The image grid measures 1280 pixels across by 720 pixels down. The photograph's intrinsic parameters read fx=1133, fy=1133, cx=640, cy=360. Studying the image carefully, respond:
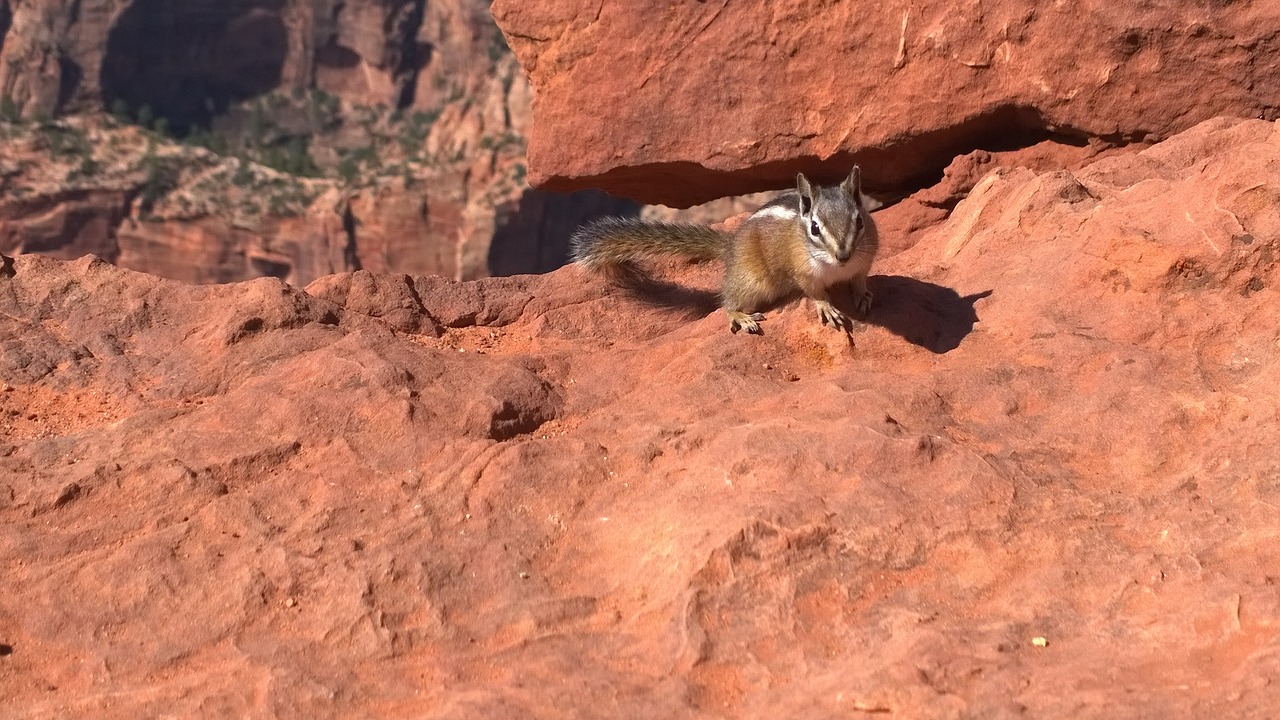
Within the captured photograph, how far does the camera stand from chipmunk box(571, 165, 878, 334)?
6.86 metres

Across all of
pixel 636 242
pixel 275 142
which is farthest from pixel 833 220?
pixel 275 142

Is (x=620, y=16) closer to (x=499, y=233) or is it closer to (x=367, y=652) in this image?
(x=367, y=652)

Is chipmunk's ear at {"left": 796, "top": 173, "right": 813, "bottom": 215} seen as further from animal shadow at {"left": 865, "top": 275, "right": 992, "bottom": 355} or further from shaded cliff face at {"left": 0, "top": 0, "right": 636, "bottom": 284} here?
shaded cliff face at {"left": 0, "top": 0, "right": 636, "bottom": 284}

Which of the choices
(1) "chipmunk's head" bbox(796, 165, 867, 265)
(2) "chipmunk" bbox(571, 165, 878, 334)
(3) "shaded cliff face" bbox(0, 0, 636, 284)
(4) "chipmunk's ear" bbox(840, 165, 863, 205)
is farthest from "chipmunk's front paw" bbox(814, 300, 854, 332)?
(3) "shaded cliff face" bbox(0, 0, 636, 284)

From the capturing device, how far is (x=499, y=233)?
5641 centimetres

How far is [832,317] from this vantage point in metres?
6.95

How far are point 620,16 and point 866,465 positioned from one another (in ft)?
20.3

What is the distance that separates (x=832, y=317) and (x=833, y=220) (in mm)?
605

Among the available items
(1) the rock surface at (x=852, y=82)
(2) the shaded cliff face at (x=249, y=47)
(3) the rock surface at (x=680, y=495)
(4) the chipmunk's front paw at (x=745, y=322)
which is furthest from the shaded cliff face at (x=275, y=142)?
(3) the rock surface at (x=680, y=495)

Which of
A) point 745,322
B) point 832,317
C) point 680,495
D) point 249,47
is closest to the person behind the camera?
point 680,495

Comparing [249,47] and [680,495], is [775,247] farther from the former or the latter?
[249,47]

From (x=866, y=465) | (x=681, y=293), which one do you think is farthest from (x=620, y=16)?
(x=866, y=465)

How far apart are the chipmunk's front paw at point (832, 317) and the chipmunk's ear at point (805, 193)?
593 millimetres

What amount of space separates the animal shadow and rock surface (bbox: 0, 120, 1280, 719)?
0.11ft
